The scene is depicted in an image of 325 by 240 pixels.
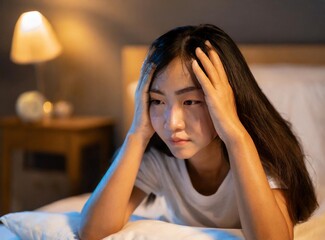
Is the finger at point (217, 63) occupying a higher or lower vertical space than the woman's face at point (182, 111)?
higher

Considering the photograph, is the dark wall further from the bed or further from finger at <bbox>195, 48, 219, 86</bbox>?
finger at <bbox>195, 48, 219, 86</bbox>

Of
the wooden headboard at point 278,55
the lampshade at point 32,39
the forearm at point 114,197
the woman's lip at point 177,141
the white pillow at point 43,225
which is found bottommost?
the white pillow at point 43,225

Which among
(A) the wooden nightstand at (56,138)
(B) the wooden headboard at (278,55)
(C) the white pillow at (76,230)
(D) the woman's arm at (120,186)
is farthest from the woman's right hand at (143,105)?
(A) the wooden nightstand at (56,138)

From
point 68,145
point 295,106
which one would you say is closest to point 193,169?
point 295,106

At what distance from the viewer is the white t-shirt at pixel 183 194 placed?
984 mm

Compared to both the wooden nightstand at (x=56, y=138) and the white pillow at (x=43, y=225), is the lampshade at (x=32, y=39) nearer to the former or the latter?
the wooden nightstand at (x=56, y=138)

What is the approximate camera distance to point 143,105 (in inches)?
37.9

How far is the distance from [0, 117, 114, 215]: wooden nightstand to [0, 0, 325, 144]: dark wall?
0.81 ft

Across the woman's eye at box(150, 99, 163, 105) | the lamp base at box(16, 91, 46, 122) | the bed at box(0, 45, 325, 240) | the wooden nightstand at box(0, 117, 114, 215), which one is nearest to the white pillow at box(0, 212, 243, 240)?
the bed at box(0, 45, 325, 240)

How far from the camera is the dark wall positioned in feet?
6.26

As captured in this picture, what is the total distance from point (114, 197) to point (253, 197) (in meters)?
0.32

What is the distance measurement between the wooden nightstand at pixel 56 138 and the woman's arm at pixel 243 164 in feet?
4.26

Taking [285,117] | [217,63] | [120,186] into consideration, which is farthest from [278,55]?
[120,186]

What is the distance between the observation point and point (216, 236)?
2.70 ft
